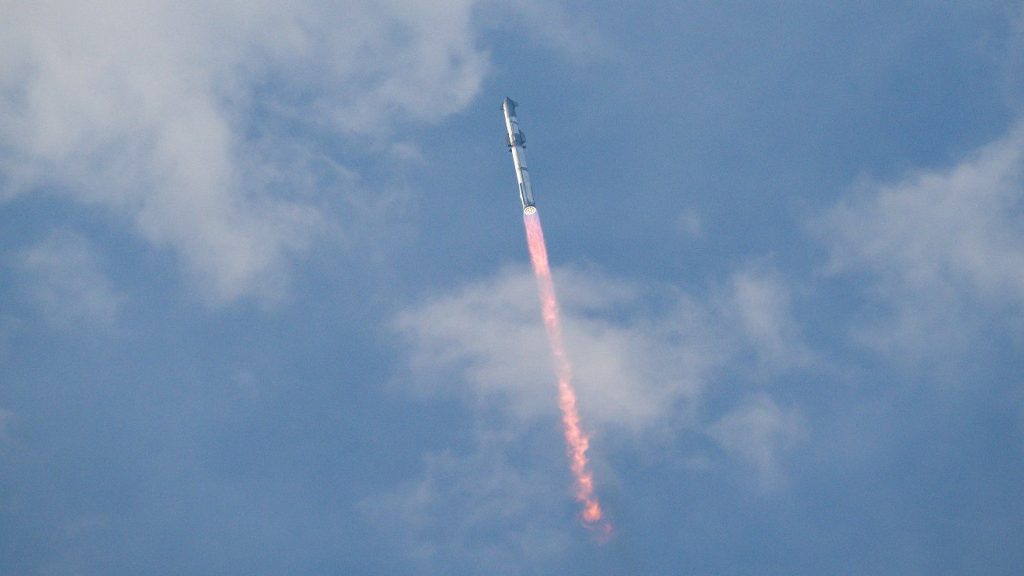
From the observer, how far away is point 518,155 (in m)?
157

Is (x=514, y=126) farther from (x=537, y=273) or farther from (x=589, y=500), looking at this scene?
(x=589, y=500)

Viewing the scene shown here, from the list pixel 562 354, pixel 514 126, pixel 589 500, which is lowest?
pixel 589 500

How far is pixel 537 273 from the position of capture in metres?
172

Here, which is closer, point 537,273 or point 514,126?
point 514,126

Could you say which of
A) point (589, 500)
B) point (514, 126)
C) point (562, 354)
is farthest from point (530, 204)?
point (589, 500)

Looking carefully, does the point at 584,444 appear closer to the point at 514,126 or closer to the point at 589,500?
the point at 589,500

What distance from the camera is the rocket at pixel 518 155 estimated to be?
156 meters

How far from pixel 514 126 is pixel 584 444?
121 feet

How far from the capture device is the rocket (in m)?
156

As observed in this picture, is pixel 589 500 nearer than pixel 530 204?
No

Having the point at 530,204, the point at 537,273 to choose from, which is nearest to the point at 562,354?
the point at 537,273

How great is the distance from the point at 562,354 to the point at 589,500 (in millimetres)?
16173

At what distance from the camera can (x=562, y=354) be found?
171750mm

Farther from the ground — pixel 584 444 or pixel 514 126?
pixel 514 126
